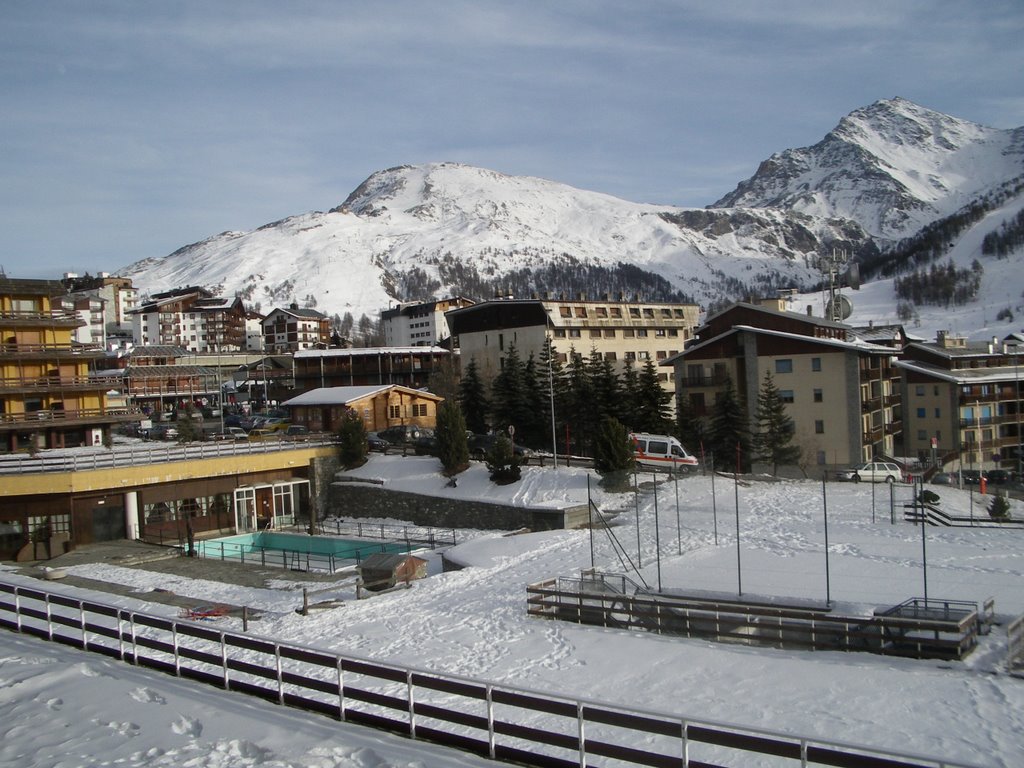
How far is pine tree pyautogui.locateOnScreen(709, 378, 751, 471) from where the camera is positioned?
4947 cm

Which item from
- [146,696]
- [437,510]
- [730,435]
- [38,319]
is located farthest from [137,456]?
[730,435]

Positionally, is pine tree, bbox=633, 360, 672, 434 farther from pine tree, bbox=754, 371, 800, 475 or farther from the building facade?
the building facade

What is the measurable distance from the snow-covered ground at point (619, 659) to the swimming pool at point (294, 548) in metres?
4.39

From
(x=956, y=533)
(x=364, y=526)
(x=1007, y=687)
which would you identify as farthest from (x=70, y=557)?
(x=956, y=533)

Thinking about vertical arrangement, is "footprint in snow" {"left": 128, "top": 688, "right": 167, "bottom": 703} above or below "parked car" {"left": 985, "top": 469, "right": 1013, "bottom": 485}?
above

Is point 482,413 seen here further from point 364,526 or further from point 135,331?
point 135,331

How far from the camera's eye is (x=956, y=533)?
3006 cm

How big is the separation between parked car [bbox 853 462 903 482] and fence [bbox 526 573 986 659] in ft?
75.5

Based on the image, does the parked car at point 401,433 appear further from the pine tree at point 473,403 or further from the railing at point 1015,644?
the railing at point 1015,644

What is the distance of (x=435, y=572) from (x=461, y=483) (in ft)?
36.0

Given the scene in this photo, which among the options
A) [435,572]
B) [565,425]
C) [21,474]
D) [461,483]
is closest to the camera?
[435,572]

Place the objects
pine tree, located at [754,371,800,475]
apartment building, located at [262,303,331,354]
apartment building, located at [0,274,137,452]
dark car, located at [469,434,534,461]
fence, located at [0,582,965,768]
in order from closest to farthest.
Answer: fence, located at [0,582,965,768]
apartment building, located at [0,274,137,452]
dark car, located at [469,434,534,461]
pine tree, located at [754,371,800,475]
apartment building, located at [262,303,331,354]

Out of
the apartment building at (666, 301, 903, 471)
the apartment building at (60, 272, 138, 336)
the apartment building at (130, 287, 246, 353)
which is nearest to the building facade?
the apartment building at (666, 301, 903, 471)

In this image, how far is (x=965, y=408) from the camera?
217ft
